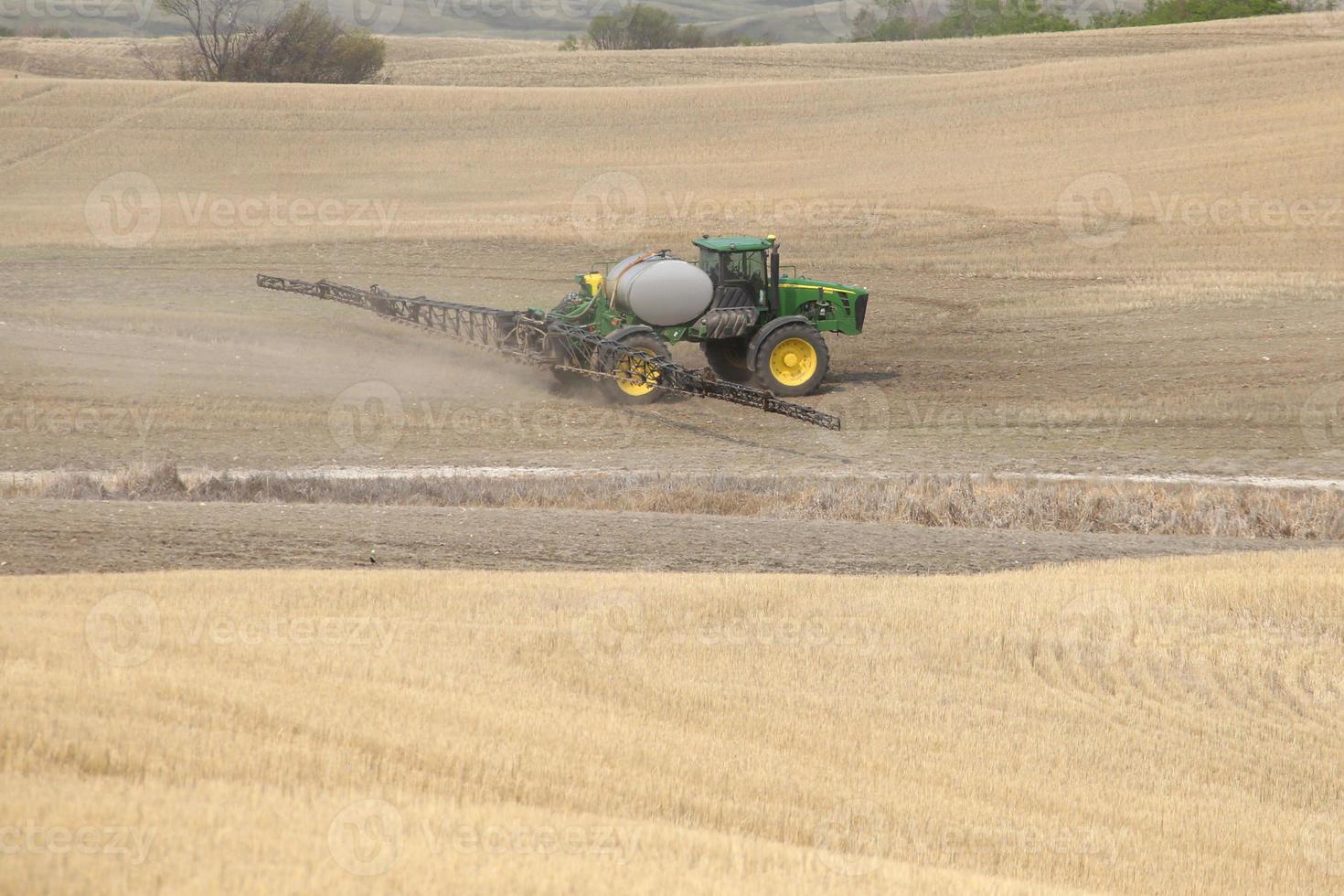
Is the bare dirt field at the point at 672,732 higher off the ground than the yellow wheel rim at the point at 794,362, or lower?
lower

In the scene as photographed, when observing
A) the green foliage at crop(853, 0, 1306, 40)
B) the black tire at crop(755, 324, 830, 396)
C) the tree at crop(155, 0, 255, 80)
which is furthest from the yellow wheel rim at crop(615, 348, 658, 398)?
the green foliage at crop(853, 0, 1306, 40)

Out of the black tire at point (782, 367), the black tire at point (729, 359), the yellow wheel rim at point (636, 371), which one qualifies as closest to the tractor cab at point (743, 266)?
the black tire at point (782, 367)

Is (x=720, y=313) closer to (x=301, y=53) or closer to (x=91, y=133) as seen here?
(x=91, y=133)

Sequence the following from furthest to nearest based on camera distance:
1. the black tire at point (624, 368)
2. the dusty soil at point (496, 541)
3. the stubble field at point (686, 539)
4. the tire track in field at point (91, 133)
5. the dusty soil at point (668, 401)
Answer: the tire track in field at point (91, 133) → the black tire at point (624, 368) → the dusty soil at point (668, 401) → the dusty soil at point (496, 541) → the stubble field at point (686, 539)

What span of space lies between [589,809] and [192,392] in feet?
49.2

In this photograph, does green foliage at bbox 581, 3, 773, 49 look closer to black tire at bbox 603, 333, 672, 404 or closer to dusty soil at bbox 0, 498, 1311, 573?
black tire at bbox 603, 333, 672, 404

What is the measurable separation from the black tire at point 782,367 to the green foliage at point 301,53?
1712 inches

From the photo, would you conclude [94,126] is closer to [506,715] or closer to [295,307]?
[295,307]

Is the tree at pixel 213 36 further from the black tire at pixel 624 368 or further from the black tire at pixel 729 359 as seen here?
the black tire at pixel 624 368

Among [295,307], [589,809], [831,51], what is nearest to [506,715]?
[589,809]

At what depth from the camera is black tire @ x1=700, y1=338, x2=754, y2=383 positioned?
69.1 feet

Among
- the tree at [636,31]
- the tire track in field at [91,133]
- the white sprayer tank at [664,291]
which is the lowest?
the white sprayer tank at [664,291]

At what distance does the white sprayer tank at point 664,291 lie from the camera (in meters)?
19.3

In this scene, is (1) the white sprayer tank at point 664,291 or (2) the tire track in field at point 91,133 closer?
(1) the white sprayer tank at point 664,291
